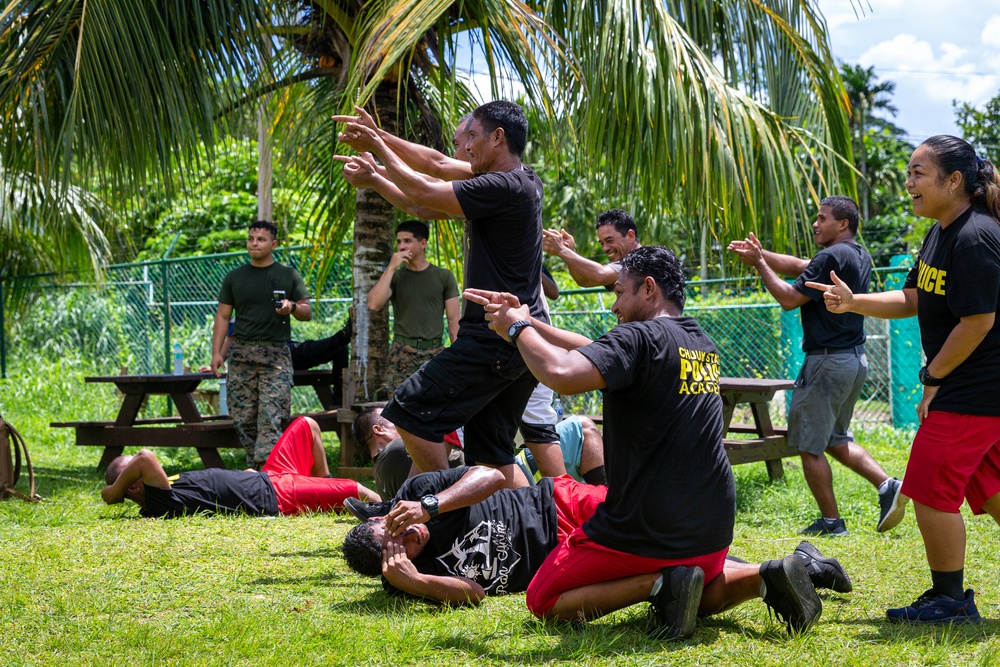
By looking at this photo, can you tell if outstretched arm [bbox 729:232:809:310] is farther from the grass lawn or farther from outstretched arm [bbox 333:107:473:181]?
outstretched arm [bbox 333:107:473:181]

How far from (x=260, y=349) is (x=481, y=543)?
13.6ft

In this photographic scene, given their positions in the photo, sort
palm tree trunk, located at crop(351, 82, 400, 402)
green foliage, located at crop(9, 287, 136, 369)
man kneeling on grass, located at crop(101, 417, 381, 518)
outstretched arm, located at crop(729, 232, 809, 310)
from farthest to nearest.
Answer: green foliage, located at crop(9, 287, 136, 369)
palm tree trunk, located at crop(351, 82, 400, 402)
man kneeling on grass, located at crop(101, 417, 381, 518)
outstretched arm, located at crop(729, 232, 809, 310)

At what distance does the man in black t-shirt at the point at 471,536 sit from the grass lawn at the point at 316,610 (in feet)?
0.35

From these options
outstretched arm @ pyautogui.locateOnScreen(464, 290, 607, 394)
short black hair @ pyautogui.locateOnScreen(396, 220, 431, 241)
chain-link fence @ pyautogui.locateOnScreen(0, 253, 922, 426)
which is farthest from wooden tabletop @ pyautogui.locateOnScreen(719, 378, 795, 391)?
outstretched arm @ pyautogui.locateOnScreen(464, 290, 607, 394)

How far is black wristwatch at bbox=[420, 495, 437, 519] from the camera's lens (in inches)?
147

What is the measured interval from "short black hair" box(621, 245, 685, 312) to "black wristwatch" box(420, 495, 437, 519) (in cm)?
112

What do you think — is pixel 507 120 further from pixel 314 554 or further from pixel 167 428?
pixel 167 428

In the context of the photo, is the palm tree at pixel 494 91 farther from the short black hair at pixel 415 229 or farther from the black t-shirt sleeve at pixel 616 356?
the black t-shirt sleeve at pixel 616 356

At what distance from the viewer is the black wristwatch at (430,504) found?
3.73m

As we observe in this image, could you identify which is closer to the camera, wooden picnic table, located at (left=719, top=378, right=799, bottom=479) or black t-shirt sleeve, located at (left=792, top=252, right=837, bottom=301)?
black t-shirt sleeve, located at (left=792, top=252, right=837, bottom=301)

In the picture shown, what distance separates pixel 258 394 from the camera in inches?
303

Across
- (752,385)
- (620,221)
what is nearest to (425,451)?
(620,221)

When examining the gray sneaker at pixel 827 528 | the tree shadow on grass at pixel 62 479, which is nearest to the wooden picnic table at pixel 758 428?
the gray sneaker at pixel 827 528

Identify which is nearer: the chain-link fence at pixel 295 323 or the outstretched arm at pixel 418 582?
the outstretched arm at pixel 418 582
